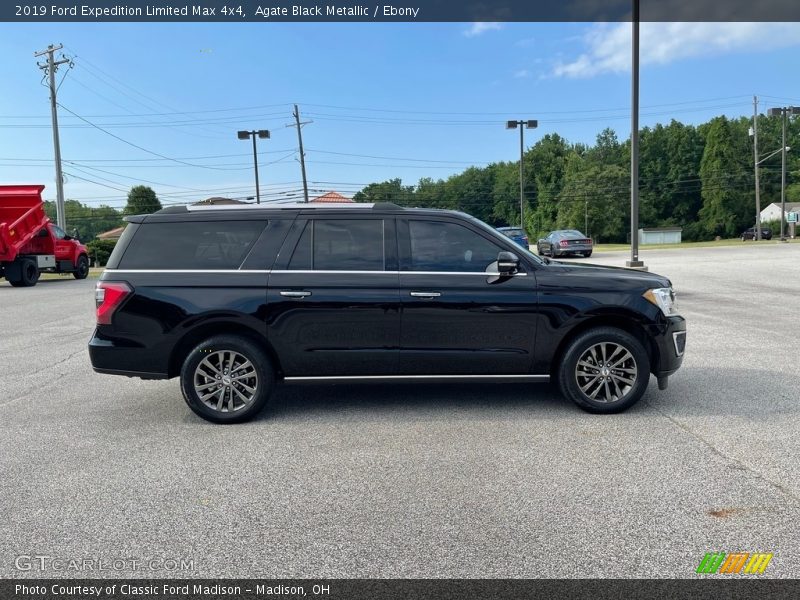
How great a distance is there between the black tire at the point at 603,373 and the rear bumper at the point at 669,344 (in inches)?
6.2

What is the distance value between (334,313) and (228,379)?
109cm

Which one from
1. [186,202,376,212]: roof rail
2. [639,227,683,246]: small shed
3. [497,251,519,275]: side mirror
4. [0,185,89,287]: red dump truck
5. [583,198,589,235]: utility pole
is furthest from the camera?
[583,198,589,235]: utility pole

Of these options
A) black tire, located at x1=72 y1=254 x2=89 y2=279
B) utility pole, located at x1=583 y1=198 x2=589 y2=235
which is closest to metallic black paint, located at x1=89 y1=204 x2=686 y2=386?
black tire, located at x1=72 y1=254 x2=89 y2=279

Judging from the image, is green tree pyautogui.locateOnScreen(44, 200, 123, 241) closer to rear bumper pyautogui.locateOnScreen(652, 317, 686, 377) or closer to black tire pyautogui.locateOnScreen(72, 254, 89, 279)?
black tire pyautogui.locateOnScreen(72, 254, 89, 279)

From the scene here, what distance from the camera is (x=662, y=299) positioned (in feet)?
18.5

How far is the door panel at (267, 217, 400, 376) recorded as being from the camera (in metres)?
5.52

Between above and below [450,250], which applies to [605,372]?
below

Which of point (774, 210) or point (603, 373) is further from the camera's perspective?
point (774, 210)

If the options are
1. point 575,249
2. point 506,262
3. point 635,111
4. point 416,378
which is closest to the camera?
point 506,262

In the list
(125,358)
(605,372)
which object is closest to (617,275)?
(605,372)

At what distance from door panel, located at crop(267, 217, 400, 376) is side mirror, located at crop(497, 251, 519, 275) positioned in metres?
0.92

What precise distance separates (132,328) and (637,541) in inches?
171

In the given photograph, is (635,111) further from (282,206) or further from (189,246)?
(189,246)

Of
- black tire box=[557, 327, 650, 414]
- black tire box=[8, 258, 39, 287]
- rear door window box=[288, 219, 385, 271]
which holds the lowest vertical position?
black tire box=[557, 327, 650, 414]
